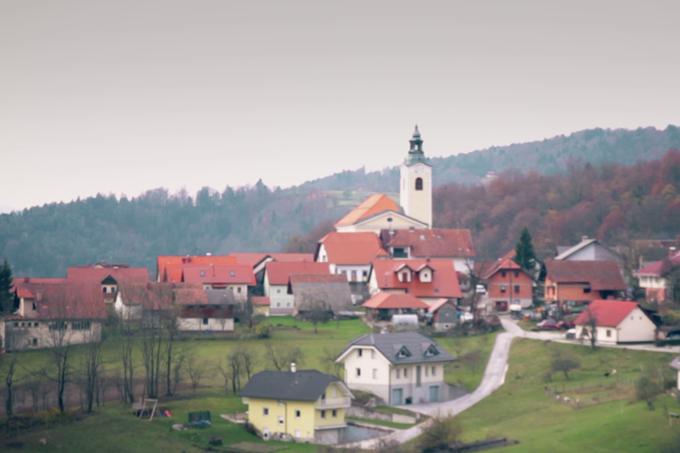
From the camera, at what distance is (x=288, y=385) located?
171 ft

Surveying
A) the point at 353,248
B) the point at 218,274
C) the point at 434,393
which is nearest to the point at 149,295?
the point at 218,274

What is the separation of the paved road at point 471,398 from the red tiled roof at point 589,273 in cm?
877

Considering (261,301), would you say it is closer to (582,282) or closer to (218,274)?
(218,274)

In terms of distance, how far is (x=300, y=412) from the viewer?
51094mm

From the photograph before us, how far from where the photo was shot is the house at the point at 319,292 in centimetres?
7456

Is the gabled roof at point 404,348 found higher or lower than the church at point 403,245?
lower

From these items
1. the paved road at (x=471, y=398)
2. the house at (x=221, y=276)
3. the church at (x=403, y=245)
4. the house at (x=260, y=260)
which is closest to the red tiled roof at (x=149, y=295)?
the house at (x=221, y=276)

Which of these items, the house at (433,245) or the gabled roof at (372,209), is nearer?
the house at (433,245)

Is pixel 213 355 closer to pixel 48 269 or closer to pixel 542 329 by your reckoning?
pixel 542 329

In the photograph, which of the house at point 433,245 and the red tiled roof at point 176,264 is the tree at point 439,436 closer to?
the red tiled roof at point 176,264

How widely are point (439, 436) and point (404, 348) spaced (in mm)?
12369

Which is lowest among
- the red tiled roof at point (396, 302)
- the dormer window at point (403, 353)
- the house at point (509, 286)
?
the dormer window at point (403, 353)

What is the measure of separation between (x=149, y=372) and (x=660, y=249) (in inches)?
1499

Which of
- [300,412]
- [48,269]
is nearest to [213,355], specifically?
[300,412]
